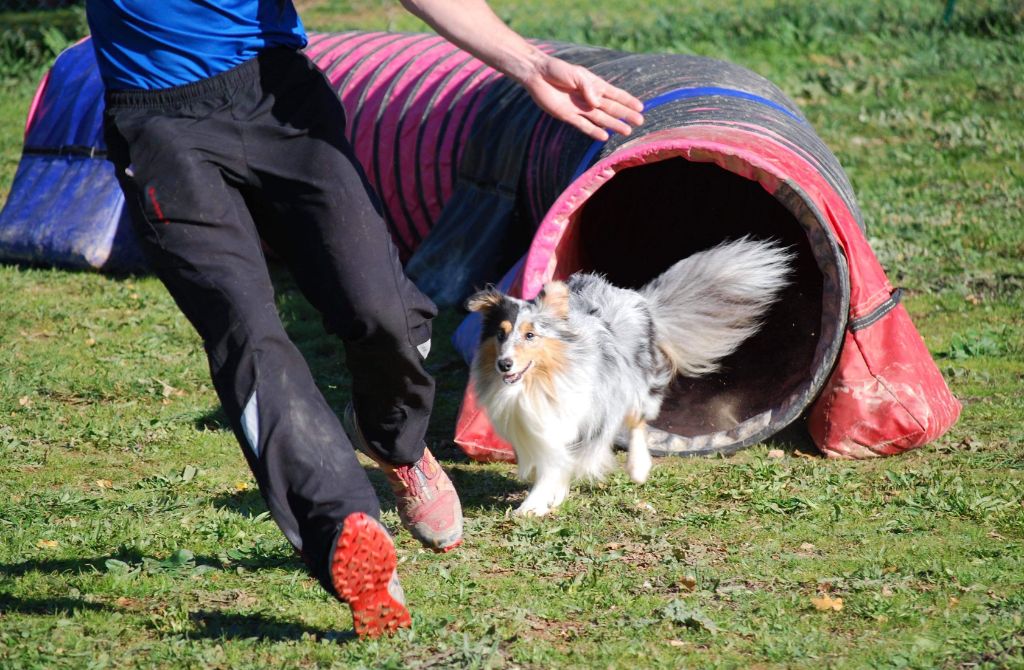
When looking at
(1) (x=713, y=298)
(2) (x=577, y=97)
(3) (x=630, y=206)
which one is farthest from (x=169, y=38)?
(3) (x=630, y=206)

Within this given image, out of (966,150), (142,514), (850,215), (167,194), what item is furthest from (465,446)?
(966,150)

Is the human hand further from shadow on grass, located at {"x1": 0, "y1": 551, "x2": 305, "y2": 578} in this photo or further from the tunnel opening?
the tunnel opening

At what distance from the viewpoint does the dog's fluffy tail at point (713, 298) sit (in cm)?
545

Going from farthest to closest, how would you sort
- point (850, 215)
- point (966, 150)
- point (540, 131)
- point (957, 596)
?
1. point (966, 150)
2. point (540, 131)
3. point (850, 215)
4. point (957, 596)

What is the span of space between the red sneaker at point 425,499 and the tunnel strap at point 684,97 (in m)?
2.12

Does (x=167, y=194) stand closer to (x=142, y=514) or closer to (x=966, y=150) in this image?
(x=142, y=514)

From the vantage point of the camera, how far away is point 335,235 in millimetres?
3223

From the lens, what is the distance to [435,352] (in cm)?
696

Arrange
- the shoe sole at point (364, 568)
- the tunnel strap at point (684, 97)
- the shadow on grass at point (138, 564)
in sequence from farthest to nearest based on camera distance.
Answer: the tunnel strap at point (684, 97) → the shadow on grass at point (138, 564) → the shoe sole at point (364, 568)

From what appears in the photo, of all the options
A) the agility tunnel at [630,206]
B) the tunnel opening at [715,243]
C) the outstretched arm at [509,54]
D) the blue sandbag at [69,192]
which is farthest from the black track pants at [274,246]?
the blue sandbag at [69,192]

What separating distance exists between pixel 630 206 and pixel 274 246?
3793 mm

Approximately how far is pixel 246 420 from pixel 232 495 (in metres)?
1.85

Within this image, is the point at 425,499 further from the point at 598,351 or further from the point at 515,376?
the point at 598,351

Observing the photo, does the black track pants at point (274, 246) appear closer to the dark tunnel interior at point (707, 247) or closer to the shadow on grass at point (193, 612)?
the shadow on grass at point (193, 612)
